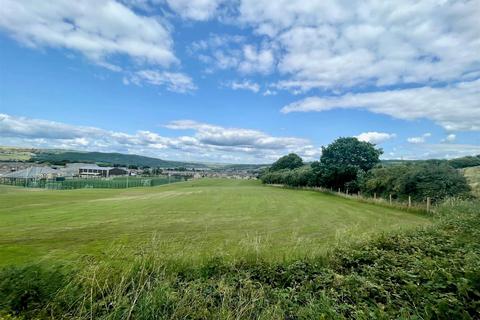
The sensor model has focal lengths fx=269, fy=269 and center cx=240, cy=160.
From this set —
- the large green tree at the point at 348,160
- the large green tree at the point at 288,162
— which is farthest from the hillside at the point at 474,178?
the large green tree at the point at 288,162

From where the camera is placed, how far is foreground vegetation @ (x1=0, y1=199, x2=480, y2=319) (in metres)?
3.61

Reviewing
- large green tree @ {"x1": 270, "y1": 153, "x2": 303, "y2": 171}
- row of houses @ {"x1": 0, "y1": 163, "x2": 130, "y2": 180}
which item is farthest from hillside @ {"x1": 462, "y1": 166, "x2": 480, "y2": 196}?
row of houses @ {"x1": 0, "y1": 163, "x2": 130, "y2": 180}

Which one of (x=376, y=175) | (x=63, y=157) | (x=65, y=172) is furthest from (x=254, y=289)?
(x=63, y=157)

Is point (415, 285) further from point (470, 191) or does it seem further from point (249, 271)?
point (470, 191)

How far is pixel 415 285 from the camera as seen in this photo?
386 centimetres

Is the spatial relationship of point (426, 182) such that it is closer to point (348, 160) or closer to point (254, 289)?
point (348, 160)

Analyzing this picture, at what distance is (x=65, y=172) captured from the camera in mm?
108375

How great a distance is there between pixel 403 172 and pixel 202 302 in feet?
101

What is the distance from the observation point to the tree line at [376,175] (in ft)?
79.0

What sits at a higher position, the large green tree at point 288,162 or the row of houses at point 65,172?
the large green tree at point 288,162

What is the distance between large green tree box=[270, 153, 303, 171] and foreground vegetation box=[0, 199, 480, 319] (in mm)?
95681

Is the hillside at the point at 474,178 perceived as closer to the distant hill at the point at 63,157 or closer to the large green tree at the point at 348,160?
the large green tree at the point at 348,160

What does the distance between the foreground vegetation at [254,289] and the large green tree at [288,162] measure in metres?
95.7

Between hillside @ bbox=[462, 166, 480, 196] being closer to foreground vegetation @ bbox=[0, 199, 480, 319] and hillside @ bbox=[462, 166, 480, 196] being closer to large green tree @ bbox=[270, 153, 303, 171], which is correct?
foreground vegetation @ bbox=[0, 199, 480, 319]
